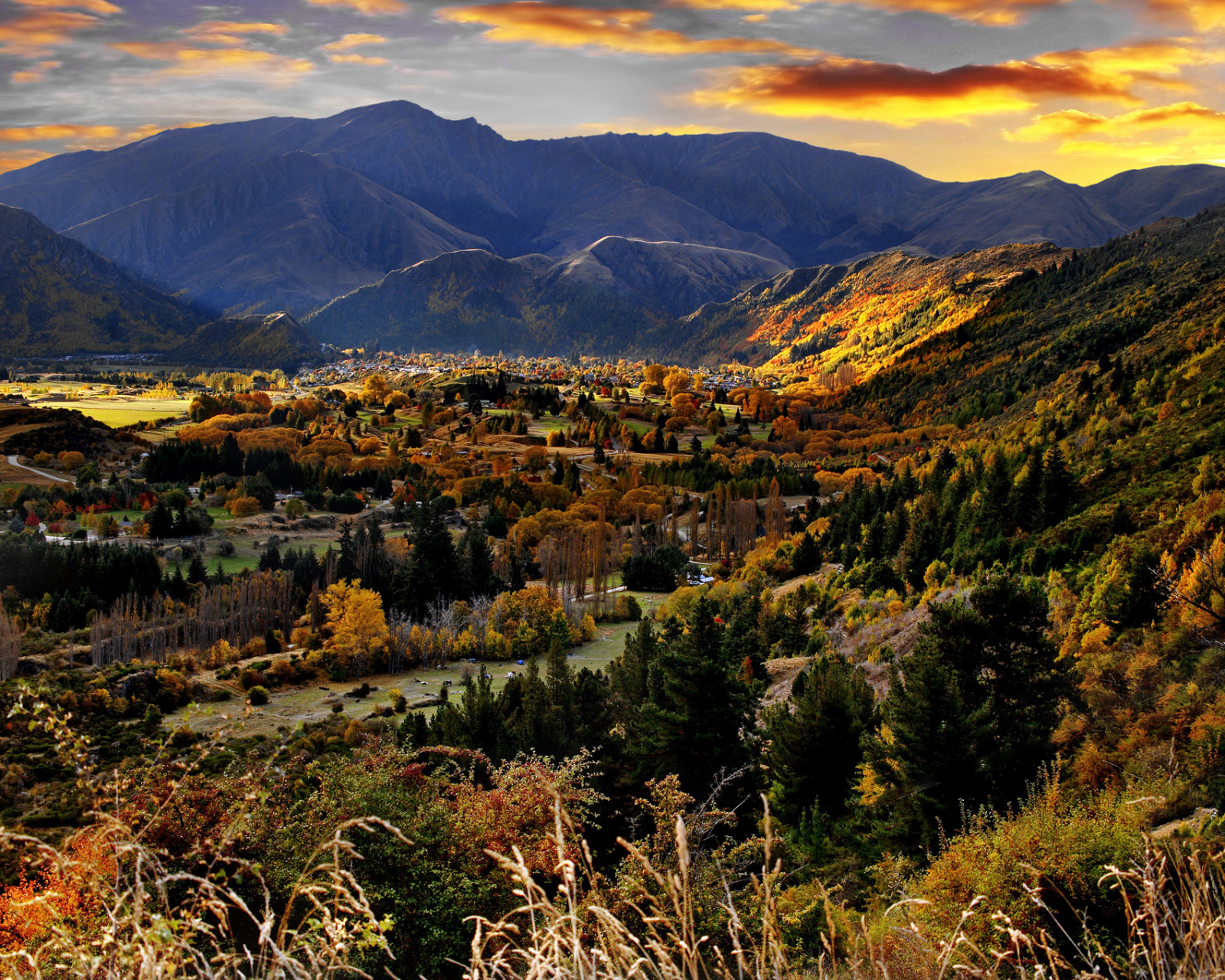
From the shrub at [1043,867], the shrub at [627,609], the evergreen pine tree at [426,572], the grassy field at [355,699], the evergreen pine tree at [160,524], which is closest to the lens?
the shrub at [1043,867]

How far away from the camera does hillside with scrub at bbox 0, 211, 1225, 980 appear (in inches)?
247

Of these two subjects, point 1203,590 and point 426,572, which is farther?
point 426,572

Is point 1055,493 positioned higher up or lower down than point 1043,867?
higher up

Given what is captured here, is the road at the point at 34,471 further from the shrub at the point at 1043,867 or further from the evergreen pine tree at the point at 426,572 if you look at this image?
the shrub at the point at 1043,867

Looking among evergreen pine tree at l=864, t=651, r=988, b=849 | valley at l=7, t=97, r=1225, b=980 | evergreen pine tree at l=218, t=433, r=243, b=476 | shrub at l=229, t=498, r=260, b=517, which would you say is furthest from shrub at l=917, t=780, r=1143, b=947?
evergreen pine tree at l=218, t=433, r=243, b=476

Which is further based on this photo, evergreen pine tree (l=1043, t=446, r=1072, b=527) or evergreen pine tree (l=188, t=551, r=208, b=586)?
evergreen pine tree (l=188, t=551, r=208, b=586)

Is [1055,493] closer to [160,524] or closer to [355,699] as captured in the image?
[355,699]

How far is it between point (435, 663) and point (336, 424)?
4747 inches

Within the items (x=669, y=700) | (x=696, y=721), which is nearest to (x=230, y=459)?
(x=669, y=700)

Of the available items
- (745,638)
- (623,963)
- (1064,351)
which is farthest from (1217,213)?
(623,963)

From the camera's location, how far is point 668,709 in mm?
26828

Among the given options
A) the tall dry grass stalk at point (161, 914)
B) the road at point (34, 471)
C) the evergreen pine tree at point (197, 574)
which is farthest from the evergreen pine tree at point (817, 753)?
the road at point (34, 471)

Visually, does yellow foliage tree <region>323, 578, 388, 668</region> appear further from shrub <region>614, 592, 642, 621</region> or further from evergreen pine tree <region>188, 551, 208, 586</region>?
evergreen pine tree <region>188, 551, 208, 586</region>

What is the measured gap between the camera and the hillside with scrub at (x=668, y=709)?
20.6ft
